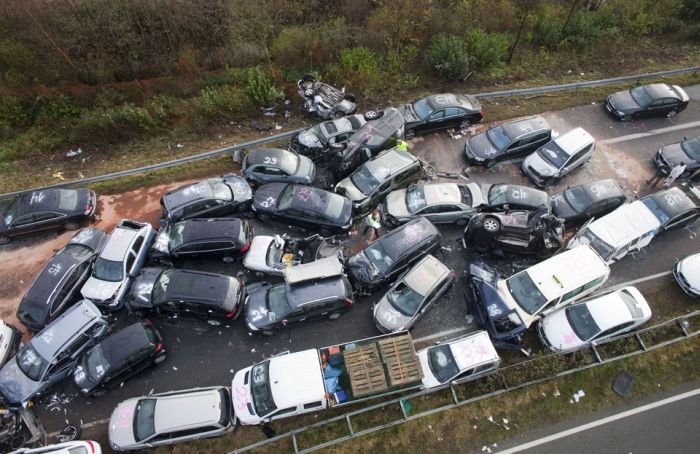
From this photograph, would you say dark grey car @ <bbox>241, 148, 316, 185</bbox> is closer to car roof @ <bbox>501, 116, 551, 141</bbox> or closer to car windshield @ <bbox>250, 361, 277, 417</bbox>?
car windshield @ <bbox>250, 361, 277, 417</bbox>

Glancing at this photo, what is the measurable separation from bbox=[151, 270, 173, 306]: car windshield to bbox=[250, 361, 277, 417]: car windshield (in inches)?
138

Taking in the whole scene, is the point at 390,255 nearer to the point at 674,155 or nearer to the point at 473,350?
the point at 473,350

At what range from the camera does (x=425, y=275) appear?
12469 millimetres

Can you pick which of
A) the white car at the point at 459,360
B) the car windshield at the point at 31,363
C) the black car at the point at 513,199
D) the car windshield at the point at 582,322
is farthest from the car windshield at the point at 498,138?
the car windshield at the point at 31,363

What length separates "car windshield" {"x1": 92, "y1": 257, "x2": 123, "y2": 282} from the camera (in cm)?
1285

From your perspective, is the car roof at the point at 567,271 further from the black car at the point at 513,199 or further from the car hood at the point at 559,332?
the black car at the point at 513,199

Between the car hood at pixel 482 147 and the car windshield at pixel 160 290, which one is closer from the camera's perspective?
the car windshield at pixel 160 290

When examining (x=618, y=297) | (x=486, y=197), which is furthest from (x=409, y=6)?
(x=618, y=297)

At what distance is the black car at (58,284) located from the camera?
12.4m

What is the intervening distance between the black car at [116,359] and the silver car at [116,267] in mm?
1376

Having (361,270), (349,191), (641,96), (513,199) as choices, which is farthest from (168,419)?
(641,96)

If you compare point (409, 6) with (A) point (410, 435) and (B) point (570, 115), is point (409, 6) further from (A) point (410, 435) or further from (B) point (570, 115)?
(A) point (410, 435)

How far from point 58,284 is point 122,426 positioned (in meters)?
4.87

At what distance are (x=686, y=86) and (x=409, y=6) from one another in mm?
13165
